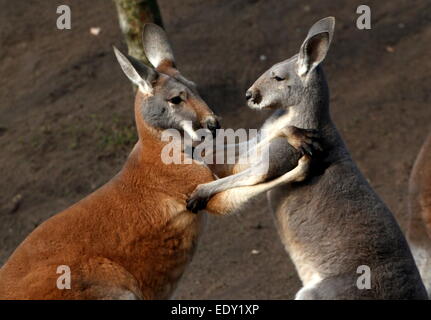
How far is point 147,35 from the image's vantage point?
6.75 meters

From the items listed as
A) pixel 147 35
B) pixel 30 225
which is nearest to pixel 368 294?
pixel 147 35

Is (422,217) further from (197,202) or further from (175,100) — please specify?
(175,100)

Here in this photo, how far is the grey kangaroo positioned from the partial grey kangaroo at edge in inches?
37.5

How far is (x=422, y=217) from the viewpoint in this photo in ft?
24.3

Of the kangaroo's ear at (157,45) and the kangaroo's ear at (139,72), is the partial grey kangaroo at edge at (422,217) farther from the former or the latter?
the kangaroo's ear at (139,72)

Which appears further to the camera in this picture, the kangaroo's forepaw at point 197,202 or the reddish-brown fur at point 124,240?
the kangaroo's forepaw at point 197,202

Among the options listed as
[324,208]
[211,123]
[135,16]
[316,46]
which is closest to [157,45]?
[211,123]

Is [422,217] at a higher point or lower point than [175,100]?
lower

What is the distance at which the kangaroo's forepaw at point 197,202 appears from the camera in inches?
243

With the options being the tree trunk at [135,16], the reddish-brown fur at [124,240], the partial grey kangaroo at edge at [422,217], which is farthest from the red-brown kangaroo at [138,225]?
the tree trunk at [135,16]

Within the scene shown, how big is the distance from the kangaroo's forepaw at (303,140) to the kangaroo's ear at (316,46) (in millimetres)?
468

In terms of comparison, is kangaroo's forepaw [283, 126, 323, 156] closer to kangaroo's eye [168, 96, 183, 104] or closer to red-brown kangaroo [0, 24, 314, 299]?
red-brown kangaroo [0, 24, 314, 299]

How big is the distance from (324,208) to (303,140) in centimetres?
53

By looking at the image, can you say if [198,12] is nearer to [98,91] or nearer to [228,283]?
[98,91]
